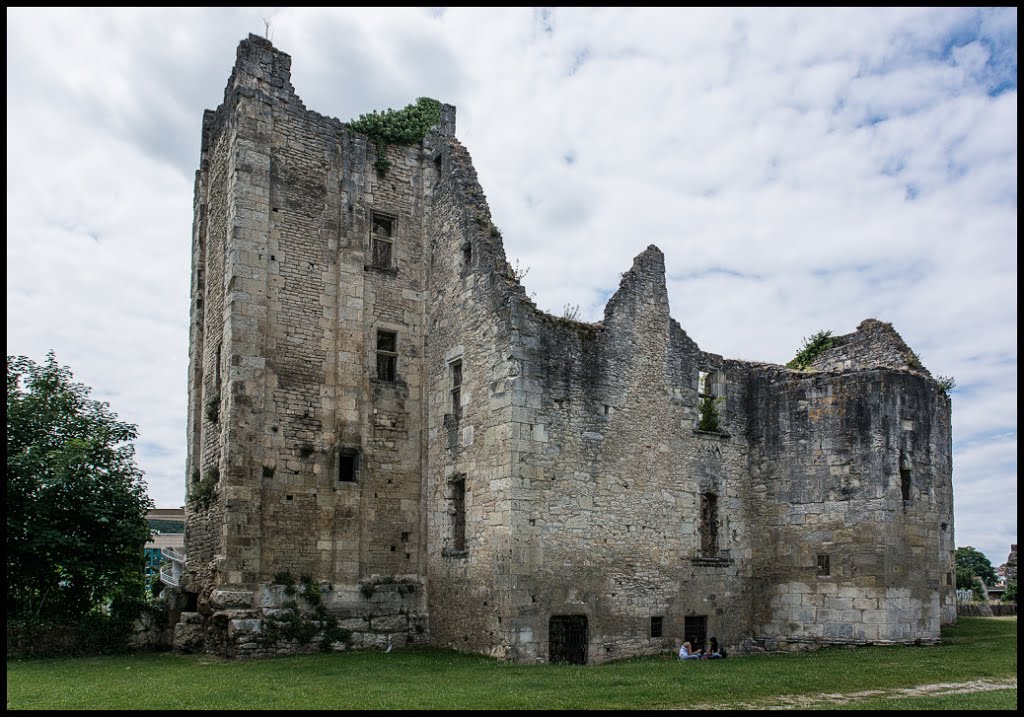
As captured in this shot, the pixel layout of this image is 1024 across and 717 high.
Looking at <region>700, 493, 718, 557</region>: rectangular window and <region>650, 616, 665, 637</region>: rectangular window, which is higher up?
<region>700, 493, 718, 557</region>: rectangular window

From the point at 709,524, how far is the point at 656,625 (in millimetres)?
2990

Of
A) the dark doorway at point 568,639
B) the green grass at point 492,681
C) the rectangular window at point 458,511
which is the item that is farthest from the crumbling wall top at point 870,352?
the rectangular window at point 458,511

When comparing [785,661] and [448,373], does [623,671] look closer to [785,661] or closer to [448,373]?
[785,661]

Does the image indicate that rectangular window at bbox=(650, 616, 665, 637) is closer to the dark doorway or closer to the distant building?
the dark doorway

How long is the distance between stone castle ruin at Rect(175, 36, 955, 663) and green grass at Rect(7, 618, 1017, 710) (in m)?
1.26

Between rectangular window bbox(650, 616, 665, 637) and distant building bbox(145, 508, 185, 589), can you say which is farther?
distant building bbox(145, 508, 185, 589)

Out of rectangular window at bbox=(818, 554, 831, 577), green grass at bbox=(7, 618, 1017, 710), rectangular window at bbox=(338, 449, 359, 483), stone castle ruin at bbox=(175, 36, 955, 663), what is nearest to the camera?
green grass at bbox=(7, 618, 1017, 710)

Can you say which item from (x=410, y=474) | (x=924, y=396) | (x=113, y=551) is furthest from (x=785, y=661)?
(x=113, y=551)

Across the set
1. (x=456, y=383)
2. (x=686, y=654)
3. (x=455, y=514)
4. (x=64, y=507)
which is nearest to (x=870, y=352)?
(x=686, y=654)

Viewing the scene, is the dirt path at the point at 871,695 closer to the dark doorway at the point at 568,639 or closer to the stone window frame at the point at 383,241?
the dark doorway at the point at 568,639

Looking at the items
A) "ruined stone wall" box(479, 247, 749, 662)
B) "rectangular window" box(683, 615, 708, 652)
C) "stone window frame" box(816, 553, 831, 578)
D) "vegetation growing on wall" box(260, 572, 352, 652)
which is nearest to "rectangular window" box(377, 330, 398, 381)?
"ruined stone wall" box(479, 247, 749, 662)

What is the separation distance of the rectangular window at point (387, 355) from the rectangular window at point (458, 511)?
3.09 metres

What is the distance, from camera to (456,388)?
68.4ft

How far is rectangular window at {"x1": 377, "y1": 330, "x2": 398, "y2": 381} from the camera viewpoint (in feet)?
71.6
